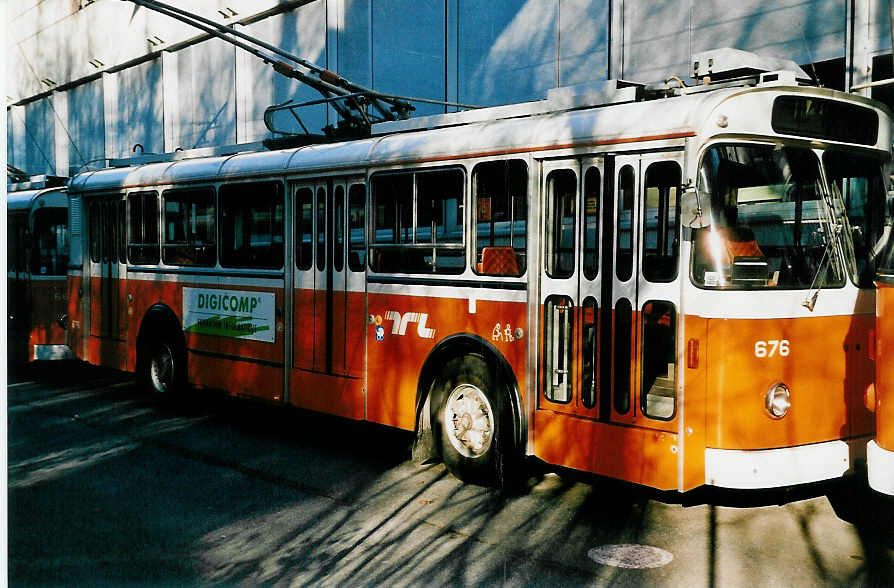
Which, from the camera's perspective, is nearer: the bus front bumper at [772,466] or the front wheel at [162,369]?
the bus front bumper at [772,466]

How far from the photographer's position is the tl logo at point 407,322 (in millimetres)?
8258

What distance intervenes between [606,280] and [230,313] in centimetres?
515

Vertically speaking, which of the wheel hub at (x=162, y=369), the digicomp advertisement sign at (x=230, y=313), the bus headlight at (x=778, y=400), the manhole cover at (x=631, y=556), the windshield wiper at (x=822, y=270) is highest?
the windshield wiper at (x=822, y=270)

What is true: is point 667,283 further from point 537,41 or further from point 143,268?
point 537,41

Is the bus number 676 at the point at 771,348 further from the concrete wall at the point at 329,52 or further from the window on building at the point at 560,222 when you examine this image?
the concrete wall at the point at 329,52

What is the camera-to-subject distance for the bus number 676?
6227 mm

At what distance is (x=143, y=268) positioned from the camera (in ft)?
39.9

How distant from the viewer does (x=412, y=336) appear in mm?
8414

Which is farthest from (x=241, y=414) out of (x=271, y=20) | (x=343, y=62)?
(x=271, y=20)

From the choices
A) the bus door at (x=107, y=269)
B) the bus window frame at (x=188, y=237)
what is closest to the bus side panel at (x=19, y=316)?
the bus door at (x=107, y=269)

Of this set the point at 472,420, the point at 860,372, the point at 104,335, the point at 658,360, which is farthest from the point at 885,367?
the point at 104,335

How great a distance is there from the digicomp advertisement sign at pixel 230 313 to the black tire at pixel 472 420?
2639 mm

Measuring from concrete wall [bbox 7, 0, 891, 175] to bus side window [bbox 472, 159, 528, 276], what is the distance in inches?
206

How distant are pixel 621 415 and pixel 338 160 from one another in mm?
3942
